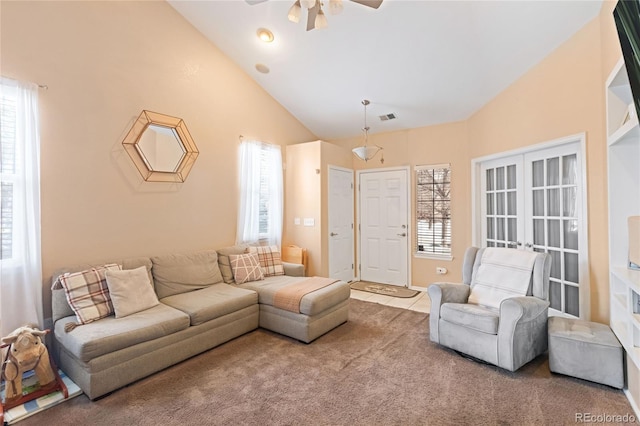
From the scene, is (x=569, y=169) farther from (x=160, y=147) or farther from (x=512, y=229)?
(x=160, y=147)

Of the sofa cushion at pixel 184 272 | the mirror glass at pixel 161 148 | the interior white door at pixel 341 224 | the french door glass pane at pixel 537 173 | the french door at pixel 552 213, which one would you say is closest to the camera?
the french door at pixel 552 213

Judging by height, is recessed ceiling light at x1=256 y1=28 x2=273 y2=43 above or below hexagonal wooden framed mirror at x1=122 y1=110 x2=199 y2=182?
above

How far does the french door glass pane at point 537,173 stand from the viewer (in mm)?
3539

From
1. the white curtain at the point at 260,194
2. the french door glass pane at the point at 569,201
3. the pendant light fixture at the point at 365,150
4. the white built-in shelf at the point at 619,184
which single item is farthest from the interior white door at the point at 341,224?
the white built-in shelf at the point at 619,184

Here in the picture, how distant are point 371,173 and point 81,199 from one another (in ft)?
13.5

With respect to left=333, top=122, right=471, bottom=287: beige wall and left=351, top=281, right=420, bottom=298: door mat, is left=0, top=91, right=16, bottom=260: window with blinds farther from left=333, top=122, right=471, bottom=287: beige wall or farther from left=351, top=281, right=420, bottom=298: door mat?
left=333, top=122, right=471, bottom=287: beige wall

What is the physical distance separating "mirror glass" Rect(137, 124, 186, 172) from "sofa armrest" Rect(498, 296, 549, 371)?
143 inches

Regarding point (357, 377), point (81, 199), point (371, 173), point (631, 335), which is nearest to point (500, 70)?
point (371, 173)

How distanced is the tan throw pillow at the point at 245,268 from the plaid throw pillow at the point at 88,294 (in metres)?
1.36

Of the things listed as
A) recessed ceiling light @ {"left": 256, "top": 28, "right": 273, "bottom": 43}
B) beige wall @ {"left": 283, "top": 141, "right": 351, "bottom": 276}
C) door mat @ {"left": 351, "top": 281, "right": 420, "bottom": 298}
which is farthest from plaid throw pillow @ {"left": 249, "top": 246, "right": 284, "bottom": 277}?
recessed ceiling light @ {"left": 256, "top": 28, "right": 273, "bottom": 43}

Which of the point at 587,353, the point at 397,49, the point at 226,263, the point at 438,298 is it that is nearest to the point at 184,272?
the point at 226,263

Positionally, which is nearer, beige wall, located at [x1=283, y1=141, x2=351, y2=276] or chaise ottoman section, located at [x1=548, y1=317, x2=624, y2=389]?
chaise ottoman section, located at [x1=548, y1=317, x2=624, y2=389]

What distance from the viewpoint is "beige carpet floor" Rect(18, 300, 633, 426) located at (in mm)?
2037

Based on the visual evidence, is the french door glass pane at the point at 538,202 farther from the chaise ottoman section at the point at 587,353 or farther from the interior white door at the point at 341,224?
the interior white door at the point at 341,224
